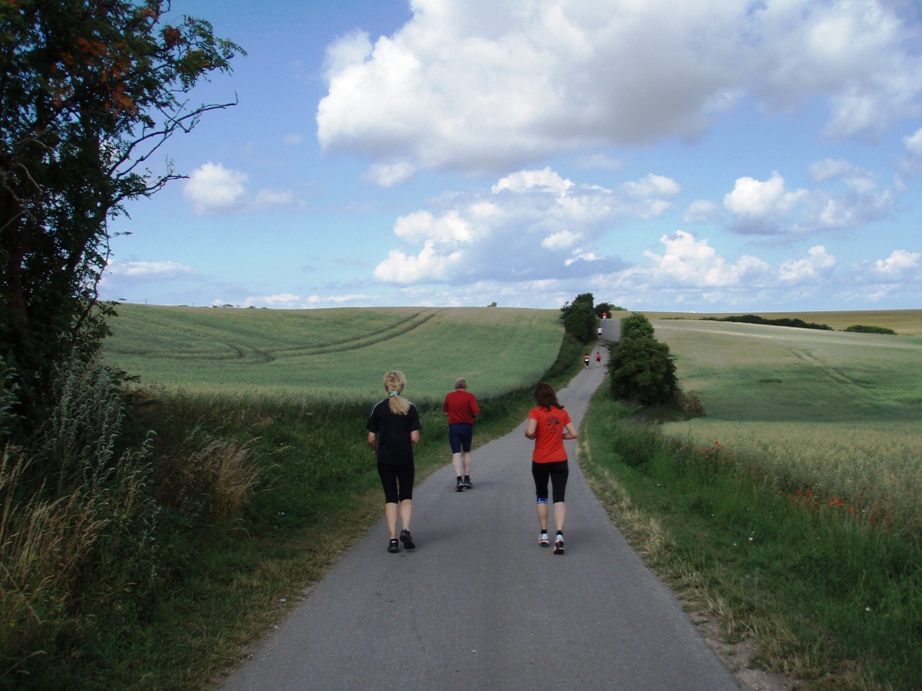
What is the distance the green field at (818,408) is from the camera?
421 inches

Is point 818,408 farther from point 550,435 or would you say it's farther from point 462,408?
point 550,435

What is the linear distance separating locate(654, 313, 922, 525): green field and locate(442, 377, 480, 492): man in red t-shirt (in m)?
5.24

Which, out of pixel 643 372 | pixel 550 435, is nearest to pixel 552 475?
pixel 550 435

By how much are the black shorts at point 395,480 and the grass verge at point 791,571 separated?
261 centimetres

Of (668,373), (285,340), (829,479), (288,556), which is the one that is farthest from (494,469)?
(285,340)

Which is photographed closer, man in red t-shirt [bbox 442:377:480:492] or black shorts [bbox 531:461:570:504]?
black shorts [bbox 531:461:570:504]

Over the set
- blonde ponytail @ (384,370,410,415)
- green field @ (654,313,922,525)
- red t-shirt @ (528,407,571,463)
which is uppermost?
blonde ponytail @ (384,370,410,415)

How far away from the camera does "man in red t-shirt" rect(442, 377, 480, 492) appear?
12.3 m

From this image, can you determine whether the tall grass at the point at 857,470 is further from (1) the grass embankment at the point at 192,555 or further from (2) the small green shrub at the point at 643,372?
(2) the small green shrub at the point at 643,372

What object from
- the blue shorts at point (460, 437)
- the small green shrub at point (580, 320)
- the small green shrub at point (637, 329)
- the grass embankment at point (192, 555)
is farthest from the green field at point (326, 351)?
the grass embankment at point (192, 555)

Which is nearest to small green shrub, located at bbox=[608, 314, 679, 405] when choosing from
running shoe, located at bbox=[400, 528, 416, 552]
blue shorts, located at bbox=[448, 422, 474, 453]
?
blue shorts, located at bbox=[448, 422, 474, 453]

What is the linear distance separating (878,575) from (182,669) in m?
5.36

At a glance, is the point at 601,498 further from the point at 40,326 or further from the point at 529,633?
the point at 40,326

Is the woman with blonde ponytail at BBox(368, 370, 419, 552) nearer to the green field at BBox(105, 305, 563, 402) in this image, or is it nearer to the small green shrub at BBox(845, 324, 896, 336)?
the green field at BBox(105, 305, 563, 402)
